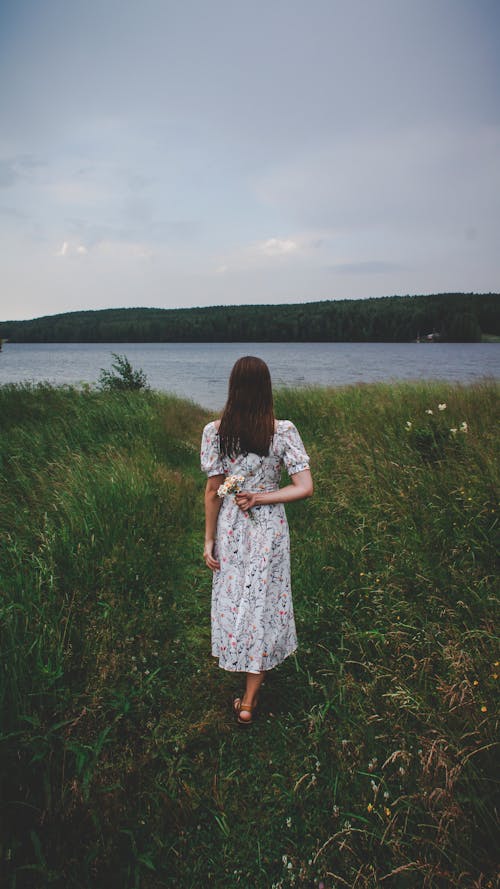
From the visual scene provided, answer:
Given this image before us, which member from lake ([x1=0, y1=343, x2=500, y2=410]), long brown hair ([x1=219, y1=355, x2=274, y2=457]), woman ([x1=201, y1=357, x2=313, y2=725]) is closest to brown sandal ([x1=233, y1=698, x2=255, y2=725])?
woman ([x1=201, y1=357, x2=313, y2=725])

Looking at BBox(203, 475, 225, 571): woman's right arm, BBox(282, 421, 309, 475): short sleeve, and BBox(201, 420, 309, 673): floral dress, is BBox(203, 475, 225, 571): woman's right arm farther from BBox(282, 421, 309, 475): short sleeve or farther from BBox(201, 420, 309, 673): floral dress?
BBox(282, 421, 309, 475): short sleeve

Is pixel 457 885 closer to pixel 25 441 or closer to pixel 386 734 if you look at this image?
pixel 386 734

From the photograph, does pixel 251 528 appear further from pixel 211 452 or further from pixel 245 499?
pixel 211 452

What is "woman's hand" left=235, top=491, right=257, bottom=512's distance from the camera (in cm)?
253

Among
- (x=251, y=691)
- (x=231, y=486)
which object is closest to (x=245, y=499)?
(x=231, y=486)

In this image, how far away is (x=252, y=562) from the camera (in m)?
2.63

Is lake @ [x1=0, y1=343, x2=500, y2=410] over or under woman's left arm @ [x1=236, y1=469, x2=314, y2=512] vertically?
over

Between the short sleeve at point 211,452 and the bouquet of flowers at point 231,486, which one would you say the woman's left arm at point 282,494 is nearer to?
the bouquet of flowers at point 231,486

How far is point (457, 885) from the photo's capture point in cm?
150

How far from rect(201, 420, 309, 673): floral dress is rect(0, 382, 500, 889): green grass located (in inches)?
16.0

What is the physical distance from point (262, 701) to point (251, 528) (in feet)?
3.98

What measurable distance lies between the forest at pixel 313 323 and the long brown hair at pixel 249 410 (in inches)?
3436

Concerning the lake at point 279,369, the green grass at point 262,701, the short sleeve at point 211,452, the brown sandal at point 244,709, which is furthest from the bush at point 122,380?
the brown sandal at point 244,709

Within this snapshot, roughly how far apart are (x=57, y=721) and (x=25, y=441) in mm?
5428
